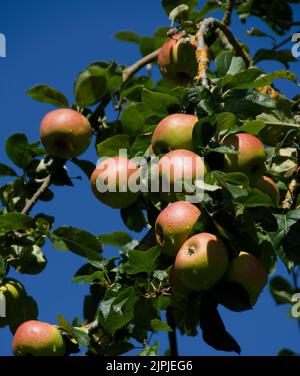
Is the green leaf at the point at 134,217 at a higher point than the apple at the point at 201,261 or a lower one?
higher

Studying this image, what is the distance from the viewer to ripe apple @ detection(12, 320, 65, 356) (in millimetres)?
2199

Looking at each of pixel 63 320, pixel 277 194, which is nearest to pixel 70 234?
pixel 63 320

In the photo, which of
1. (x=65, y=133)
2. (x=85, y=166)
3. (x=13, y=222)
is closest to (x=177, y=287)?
(x=13, y=222)

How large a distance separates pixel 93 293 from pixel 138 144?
829mm

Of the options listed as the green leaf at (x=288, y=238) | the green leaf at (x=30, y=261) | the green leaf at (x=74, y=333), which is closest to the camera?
the green leaf at (x=288, y=238)

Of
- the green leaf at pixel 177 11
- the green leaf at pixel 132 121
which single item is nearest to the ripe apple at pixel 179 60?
the green leaf at pixel 177 11

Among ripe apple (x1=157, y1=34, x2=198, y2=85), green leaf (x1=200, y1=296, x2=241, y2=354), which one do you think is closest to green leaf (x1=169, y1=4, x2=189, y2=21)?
ripe apple (x1=157, y1=34, x2=198, y2=85)

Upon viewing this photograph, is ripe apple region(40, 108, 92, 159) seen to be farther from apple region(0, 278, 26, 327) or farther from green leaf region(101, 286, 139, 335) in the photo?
green leaf region(101, 286, 139, 335)

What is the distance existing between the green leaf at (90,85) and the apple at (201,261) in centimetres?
120

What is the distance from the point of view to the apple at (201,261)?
160cm

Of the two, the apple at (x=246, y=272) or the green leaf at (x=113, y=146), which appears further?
the green leaf at (x=113, y=146)

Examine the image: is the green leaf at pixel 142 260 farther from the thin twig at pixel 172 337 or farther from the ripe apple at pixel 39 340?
the thin twig at pixel 172 337

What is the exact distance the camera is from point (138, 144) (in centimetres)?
211
